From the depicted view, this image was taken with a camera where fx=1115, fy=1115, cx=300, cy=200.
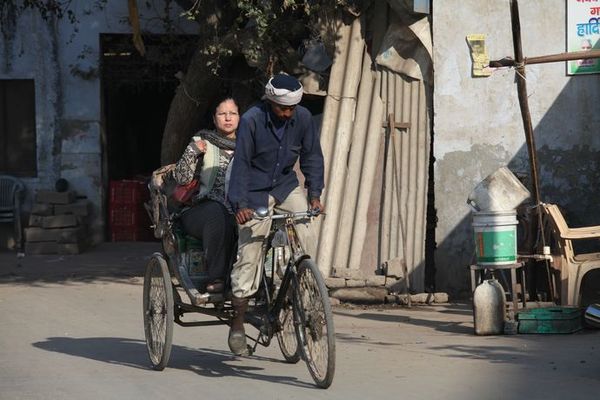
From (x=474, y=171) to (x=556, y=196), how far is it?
0.88 metres

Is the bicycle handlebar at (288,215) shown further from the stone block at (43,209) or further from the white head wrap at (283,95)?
the stone block at (43,209)

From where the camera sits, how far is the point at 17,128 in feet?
55.4

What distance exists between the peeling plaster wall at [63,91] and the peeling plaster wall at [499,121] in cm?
645

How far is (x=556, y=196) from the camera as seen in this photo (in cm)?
1157

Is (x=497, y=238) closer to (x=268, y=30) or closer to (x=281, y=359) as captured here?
(x=281, y=359)

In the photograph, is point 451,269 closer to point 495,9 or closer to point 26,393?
point 495,9

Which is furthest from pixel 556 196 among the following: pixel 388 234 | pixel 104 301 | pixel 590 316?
pixel 104 301

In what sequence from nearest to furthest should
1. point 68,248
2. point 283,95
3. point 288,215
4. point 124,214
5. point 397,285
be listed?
point 288,215 < point 283,95 < point 397,285 < point 68,248 < point 124,214

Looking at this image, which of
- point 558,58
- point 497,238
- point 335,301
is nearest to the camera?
point 558,58

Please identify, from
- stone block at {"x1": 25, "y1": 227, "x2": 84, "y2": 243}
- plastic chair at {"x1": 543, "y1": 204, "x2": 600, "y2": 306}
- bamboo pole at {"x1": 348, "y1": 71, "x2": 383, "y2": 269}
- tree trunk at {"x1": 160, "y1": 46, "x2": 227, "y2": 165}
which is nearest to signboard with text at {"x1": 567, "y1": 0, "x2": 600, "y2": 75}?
bamboo pole at {"x1": 348, "y1": 71, "x2": 383, "y2": 269}

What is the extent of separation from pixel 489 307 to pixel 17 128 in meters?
9.97

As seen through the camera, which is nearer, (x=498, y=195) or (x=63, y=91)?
(x=498, y=195)

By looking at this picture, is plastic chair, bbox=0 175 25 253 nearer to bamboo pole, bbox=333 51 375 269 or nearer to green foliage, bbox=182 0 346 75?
green foliage, bbox=182 0 346 75

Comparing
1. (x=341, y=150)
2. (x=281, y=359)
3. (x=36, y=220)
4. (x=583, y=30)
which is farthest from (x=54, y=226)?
(x=281, y=359)
